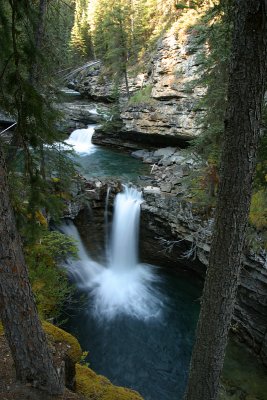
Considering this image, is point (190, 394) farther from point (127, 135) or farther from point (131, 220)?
point (127, 135)

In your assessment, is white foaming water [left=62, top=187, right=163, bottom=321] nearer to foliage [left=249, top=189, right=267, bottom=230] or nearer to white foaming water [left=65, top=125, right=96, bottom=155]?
foliage [left=249, top=189, right=267, bottom=230]

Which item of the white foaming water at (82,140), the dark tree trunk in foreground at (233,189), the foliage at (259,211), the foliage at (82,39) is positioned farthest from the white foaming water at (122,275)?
the foliage at (82,39)

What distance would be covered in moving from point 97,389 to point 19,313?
7.72 ft

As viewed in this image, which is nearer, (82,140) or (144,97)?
(144,97)

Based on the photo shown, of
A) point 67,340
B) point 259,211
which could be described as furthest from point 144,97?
point 67,340

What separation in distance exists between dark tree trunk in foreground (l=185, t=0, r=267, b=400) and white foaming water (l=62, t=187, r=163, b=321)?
25.7ft

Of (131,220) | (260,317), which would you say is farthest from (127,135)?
(260,317)

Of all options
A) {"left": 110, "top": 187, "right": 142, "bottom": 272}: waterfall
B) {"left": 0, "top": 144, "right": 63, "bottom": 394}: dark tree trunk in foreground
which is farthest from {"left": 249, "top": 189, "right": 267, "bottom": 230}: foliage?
{"left": 0, "top": 144, "right": 63, "bottom": 394}: dark tree trunk in foreground

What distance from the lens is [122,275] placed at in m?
13.5

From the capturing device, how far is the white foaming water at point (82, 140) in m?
21.7

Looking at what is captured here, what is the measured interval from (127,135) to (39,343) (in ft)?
60.0

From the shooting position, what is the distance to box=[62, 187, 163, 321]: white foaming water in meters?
11.7

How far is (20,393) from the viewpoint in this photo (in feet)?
12.1

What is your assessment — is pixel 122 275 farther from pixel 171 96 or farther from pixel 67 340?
pixel 171 96
